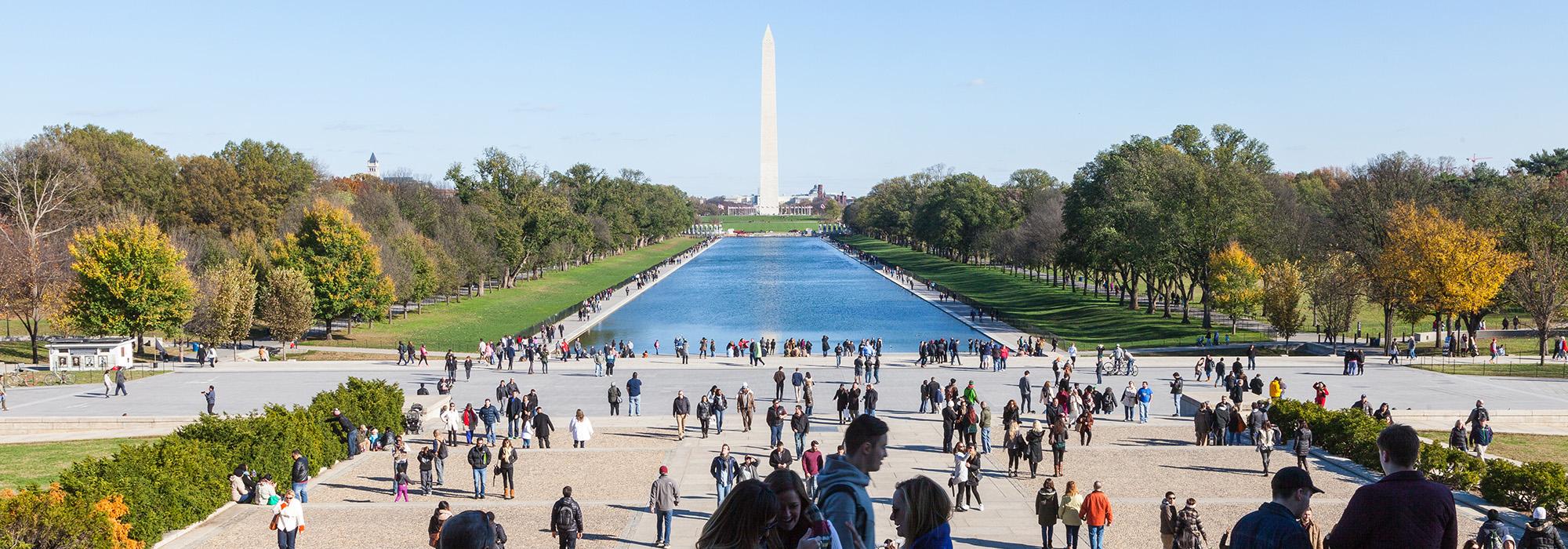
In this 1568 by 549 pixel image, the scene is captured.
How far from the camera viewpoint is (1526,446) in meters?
28.4

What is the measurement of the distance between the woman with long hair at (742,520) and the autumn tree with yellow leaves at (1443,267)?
171 ft

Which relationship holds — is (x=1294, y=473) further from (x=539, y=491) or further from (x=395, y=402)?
(x=395, y=402)

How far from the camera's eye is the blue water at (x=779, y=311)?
211 ft

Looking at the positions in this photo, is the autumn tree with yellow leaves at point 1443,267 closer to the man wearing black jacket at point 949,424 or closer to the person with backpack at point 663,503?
the man wearing black jacket at point 949,424

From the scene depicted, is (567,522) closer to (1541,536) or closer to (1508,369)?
(1541,536)

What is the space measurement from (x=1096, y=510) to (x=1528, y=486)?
869 centimetres

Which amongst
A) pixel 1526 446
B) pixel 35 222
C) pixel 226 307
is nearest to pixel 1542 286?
pixel 1526 446

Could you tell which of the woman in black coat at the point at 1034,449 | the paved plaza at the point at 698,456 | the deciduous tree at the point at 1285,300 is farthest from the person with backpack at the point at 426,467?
the deciduous tree at the point at 1285,300

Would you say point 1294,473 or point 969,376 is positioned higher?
point 1294,473

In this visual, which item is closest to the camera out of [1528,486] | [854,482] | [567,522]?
[854,482]

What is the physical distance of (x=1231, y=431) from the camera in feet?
88.1

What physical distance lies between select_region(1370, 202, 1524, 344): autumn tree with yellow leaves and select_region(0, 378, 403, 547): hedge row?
4372cm

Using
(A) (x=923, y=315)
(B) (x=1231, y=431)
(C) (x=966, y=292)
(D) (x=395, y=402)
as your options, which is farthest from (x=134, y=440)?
(C) (x=966, y=292)

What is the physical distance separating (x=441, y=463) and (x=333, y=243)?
43360 millimetres
